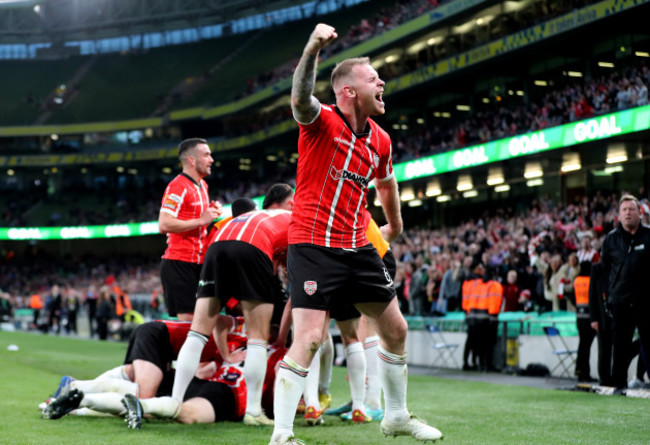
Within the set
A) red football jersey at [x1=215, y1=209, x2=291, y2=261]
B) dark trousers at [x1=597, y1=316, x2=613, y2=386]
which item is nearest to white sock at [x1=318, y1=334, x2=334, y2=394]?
red football jersey at [x1=215, y1=209, x2=291, y2=261]

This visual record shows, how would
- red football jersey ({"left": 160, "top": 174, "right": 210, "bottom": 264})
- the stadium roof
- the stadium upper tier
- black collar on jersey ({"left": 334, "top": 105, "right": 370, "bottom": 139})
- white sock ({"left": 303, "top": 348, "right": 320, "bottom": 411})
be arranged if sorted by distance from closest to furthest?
1. black collar on jersey ({"left": 334, "top": 105, "right": 370, "bottom": 139})
2. white sock ({"left": 303, "top": 348, "right": 320, "bottom": 411})
3. red football jersey ({"left": 160, "top": 174, "right": 210, "bottom": 264})
4. the stadium upper tier
5. the stadium roof

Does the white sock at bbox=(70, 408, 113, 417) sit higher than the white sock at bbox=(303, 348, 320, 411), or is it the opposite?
the white sock at bbox=(303, 348, 320, 411)

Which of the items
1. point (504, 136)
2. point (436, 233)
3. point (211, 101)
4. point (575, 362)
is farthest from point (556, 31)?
point (211, 101)

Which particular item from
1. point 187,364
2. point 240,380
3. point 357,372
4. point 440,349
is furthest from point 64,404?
point 440,349

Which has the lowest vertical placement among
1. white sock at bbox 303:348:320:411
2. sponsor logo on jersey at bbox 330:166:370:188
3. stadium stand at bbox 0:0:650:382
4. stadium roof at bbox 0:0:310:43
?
white sock at bbox 303:348:320:411

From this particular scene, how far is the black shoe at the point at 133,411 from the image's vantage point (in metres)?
5.63

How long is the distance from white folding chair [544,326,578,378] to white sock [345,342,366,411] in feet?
23.3

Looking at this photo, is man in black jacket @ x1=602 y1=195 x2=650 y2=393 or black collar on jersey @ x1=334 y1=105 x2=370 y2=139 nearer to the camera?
black collar on jersey @ x1=334 y1=105 x2=370 y2=139

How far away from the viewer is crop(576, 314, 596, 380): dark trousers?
11.4m

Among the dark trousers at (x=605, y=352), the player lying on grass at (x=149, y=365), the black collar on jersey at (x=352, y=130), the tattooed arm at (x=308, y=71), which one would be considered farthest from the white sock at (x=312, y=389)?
the dark trousers at (x=605, y=352)

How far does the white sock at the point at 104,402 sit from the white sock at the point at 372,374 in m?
2.07

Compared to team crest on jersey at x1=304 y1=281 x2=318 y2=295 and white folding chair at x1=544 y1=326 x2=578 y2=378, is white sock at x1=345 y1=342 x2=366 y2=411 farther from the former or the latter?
white folding chair at x1=544 y1=326 x2=578 y2=378

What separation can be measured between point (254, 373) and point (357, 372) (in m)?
0.87

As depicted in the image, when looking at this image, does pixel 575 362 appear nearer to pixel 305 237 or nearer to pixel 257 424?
pixel 257 424
